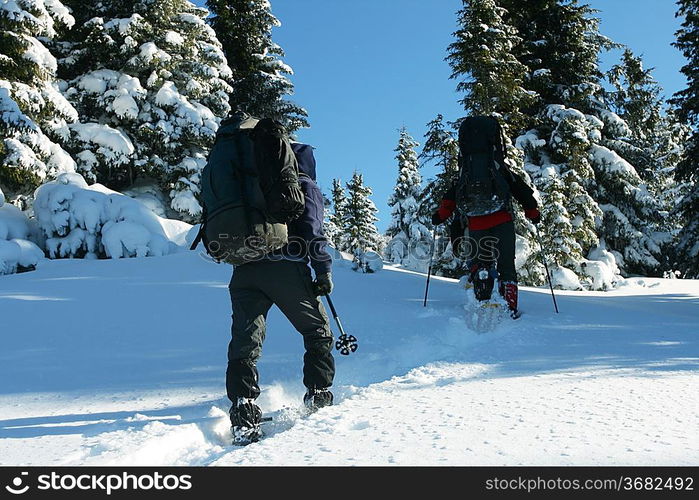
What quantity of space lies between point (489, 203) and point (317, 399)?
3.02m

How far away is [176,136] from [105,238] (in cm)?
805

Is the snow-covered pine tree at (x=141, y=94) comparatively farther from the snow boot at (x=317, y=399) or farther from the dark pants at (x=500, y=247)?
the snow boot at (x=317, y=399)

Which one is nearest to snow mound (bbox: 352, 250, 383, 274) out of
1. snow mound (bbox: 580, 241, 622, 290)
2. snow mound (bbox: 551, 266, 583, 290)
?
snow mound (bbox: 551, 266, 583, 290)

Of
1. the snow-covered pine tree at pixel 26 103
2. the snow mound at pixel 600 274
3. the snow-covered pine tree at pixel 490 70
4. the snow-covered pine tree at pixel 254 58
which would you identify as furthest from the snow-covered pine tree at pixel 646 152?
the snow-covered pine tree at pixel 26 103

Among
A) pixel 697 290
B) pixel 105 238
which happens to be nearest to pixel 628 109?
pixel 697 290

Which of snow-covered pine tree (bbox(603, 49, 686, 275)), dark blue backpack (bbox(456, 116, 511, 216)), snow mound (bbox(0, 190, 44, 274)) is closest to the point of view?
dark blue backpack (bbox(456, 116, 511, 216))

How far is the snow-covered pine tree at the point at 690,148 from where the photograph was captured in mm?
12445

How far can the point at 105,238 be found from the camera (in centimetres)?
898

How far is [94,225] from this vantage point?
9.18 metres

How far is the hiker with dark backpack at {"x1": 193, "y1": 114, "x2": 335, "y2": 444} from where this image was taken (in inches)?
96.3

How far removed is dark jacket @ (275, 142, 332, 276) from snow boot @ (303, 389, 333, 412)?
0.71 metres

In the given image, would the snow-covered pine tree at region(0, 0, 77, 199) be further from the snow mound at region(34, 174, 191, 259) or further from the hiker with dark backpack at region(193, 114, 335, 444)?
the hiker with dark backpack at region(193, 114, 335, 444)

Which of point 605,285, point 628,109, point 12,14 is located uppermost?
point 628,109
